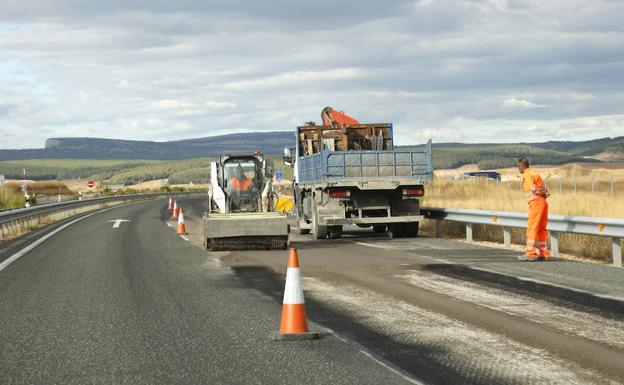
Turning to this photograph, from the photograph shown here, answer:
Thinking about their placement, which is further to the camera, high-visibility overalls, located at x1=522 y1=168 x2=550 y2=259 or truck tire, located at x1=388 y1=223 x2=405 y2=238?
truck tire, located at x1=388 y1=223 x2=405 y2=238

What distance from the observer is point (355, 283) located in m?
12.1

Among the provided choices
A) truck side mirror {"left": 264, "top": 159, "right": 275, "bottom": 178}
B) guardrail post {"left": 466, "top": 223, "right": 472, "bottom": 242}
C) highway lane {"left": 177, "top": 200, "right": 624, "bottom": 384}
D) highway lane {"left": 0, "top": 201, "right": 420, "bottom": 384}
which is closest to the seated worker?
truck side mirror {"left": 264, "top": 159, "right": 275, "bottom": 178}

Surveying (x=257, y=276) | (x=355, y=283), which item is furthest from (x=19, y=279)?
(x=355, y=283)

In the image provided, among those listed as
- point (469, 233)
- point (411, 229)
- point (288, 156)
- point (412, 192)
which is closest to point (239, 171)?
point (412, 192)

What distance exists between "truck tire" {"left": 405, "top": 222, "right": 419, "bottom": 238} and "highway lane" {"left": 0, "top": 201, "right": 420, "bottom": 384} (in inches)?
303

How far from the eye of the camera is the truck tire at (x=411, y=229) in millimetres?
21359

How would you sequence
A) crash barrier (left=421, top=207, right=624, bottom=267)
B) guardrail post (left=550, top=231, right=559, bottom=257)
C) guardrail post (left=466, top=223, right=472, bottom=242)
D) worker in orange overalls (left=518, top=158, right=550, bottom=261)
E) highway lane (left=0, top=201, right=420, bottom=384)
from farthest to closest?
guardrail post (left=466, top=223, right=472, bottom=242)
guardrail post (left=550, top=231, right=559, bottom=257)
worker in orange overalls (left=518, top=158, right=550, bottom=261)
crash barrier (left=421, top=207, right=624, bottom=267)
highway lane (left=0, top=201, right=420, bottom=384)

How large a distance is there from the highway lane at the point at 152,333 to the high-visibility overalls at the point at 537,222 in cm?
540

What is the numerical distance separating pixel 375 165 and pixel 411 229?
6.74ft

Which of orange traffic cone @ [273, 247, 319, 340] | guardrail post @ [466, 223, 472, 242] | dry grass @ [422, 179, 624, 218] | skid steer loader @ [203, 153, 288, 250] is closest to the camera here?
orange traffic cone @ [273, 247, 319, 340]

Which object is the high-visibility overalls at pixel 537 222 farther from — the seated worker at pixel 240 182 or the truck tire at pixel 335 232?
the seated worker at pixel 240 182

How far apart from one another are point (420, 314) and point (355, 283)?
9.54ft

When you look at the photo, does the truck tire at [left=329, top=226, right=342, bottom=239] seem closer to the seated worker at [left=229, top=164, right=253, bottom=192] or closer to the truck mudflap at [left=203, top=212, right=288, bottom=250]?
the seated worker at [left=229, top=164, right=253, bottom=192]

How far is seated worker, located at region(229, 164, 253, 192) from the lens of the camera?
67.8ft
